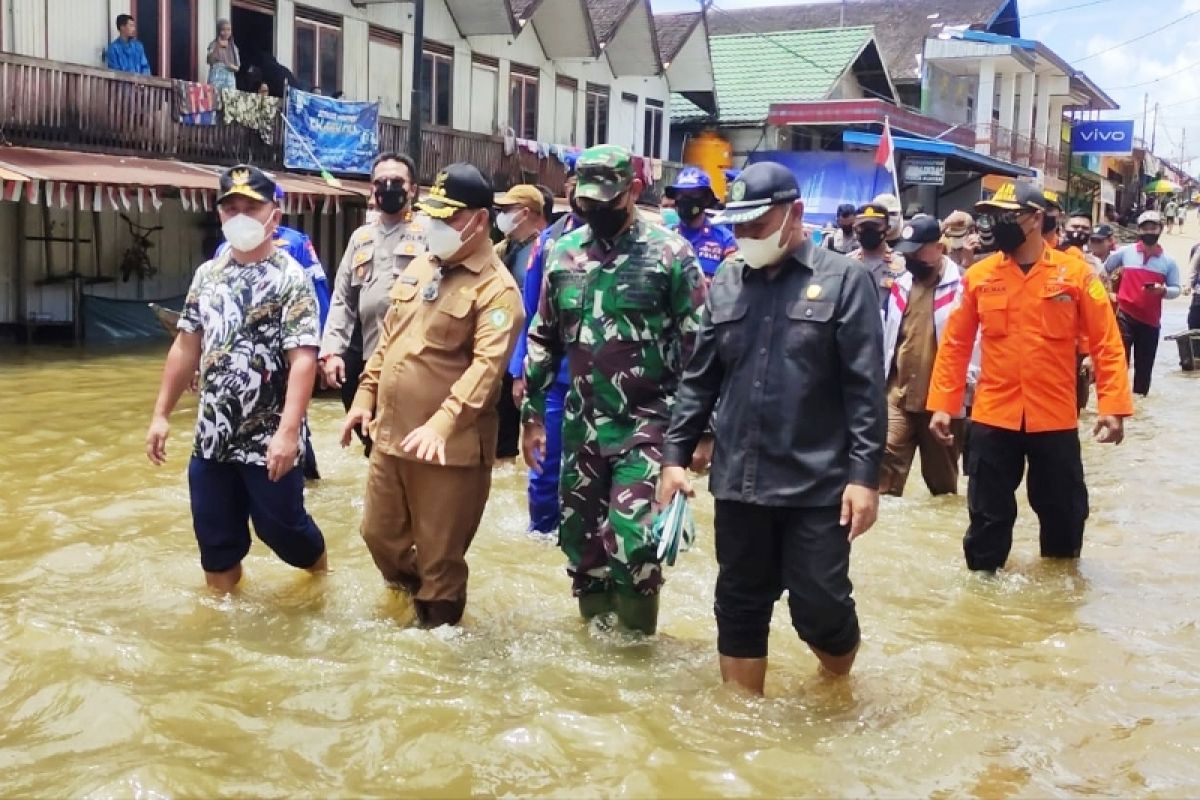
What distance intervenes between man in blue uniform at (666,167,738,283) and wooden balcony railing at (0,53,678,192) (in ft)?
28.9

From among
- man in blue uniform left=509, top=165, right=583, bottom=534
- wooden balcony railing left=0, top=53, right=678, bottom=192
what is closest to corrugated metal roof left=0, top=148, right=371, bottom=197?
wooden balcony railing left=0, top=53, right=678, bottom=192

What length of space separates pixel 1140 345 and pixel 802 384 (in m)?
10.7

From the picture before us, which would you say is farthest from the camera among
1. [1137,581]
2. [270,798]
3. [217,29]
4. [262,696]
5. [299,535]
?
[217,29]

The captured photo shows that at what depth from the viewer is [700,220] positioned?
275 inches

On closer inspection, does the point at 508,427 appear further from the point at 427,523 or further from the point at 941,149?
the point at 941,149

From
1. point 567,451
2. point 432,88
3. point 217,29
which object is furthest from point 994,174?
point 567,451

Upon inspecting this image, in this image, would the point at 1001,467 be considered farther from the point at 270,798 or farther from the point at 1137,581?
the point at 270,798

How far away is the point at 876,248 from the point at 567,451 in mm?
3723

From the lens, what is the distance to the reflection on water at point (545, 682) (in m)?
3.53

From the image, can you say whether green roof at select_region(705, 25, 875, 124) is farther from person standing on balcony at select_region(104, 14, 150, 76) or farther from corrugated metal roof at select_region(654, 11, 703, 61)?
person standing on balcony at select_region(104, 14, 150, 76)

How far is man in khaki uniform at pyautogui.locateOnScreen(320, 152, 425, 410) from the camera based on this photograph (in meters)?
6.19

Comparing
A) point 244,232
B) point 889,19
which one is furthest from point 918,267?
point 889,19

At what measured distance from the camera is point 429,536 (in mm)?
4461

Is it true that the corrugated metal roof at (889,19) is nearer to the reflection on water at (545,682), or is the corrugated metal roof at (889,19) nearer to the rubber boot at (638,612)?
the reflection on water at (545,682)
